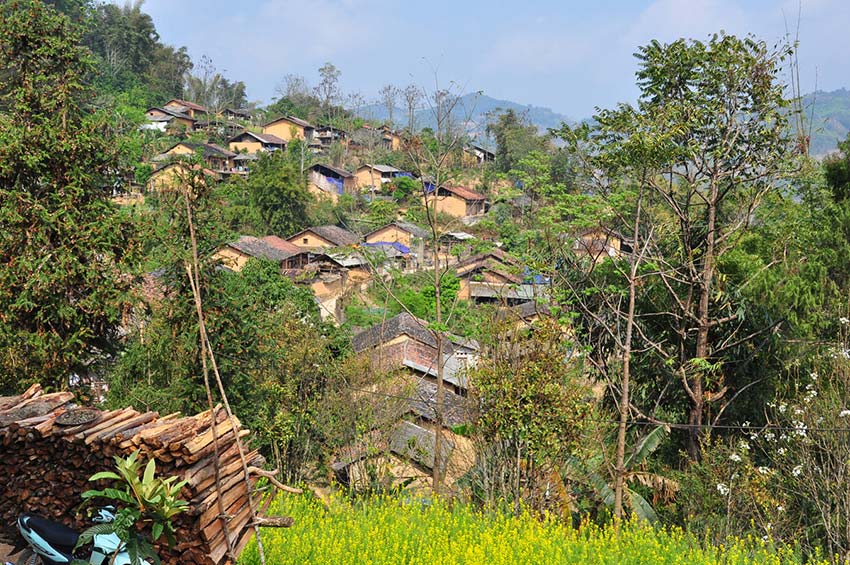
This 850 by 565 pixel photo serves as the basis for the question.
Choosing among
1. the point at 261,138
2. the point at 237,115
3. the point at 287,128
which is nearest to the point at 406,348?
the point at 261,138

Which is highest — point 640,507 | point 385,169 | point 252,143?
point 252,143

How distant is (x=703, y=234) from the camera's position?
11672 millimetres

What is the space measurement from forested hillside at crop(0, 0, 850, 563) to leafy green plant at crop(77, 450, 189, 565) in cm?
24

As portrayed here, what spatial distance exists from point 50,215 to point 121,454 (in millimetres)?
4189

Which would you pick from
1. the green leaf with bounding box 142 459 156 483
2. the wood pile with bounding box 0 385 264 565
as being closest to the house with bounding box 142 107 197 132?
the wood pile with bounding box 0 385 264 565

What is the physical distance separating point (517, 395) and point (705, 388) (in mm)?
5375

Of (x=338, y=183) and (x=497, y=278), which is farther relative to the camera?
(x=338, y=183)

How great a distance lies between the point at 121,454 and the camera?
4.11 m

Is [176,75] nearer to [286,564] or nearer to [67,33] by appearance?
[67,33]

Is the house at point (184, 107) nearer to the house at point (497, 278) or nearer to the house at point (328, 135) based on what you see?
the house at point (328, 135)

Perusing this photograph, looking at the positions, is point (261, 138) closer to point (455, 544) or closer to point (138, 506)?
point (455, 544)

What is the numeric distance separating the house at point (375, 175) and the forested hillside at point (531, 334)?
95.6 feet

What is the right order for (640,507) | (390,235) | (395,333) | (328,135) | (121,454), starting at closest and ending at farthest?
(121,454)
(640,507)
(395,333)
(390,235)
(328,135)

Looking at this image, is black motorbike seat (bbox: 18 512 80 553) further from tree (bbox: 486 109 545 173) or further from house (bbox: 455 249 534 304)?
tree (bbox: 486 109 545 173)
